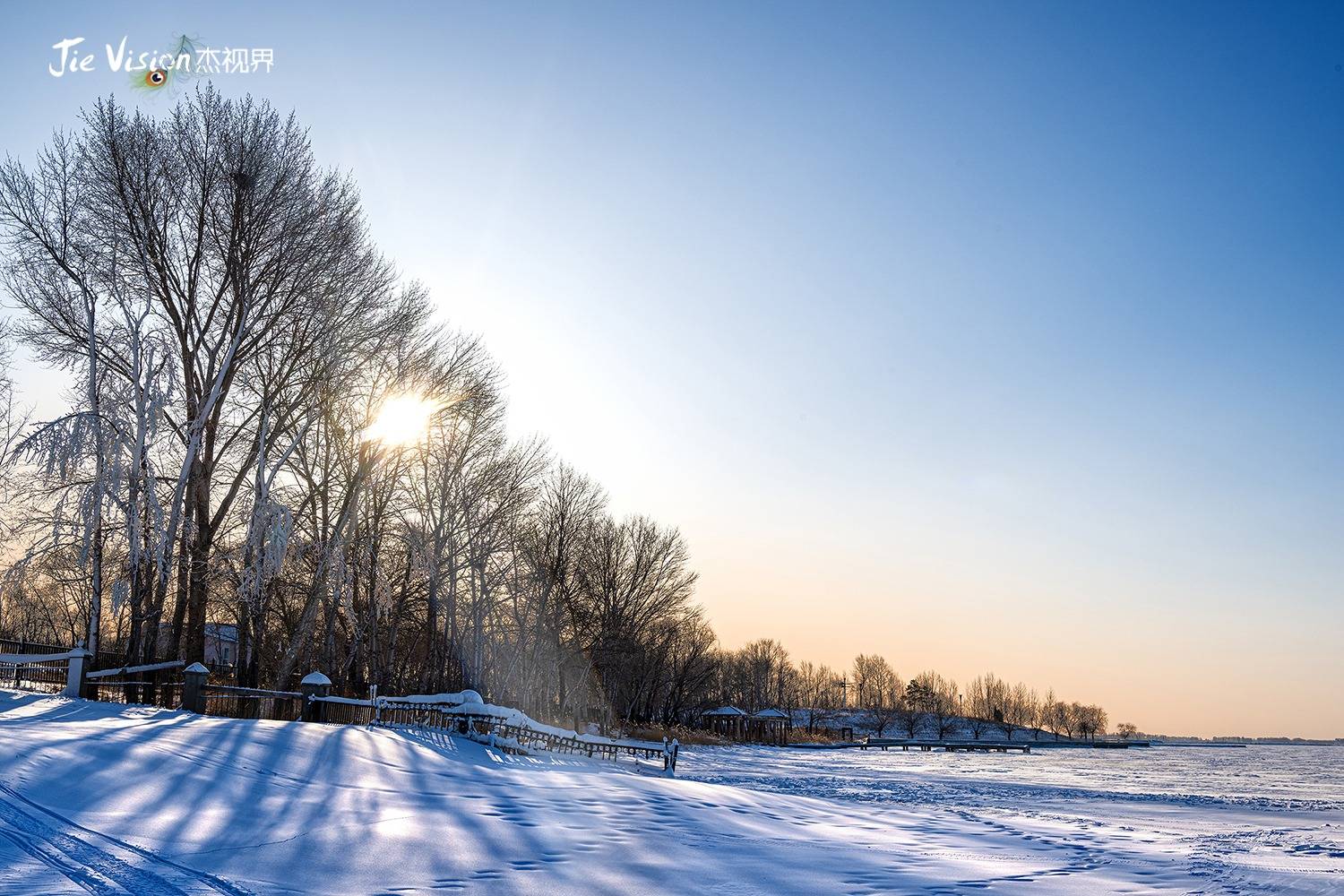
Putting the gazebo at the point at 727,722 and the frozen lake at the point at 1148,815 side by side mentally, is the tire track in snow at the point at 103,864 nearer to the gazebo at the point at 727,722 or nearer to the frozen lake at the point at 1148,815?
the frozen lake at the point at 1148,815

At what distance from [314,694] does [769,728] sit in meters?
77.2

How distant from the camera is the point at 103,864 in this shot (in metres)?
→ 5.48

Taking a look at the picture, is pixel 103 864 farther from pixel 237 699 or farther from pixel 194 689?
pixel 237 699

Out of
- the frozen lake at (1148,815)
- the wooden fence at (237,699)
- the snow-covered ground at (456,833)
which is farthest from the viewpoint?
the wooden fence at (237,699)

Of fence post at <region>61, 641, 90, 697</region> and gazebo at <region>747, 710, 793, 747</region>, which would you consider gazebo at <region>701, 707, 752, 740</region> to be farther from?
fence post at <region>61, 641, 90, 697</region>

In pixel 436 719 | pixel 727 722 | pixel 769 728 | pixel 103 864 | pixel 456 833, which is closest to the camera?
pixel 103 864

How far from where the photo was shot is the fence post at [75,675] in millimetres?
17406

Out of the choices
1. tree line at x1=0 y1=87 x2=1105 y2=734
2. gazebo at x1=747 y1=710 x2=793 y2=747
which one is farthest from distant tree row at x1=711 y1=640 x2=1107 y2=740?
tree line at x1=0 y1=87 x2=1105 y2=734

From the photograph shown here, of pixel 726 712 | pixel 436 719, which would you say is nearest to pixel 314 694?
pixel 436 719

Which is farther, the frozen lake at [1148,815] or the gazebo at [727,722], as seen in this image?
the gazebo at [727,722]

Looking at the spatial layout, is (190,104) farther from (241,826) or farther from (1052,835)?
(1052,835)

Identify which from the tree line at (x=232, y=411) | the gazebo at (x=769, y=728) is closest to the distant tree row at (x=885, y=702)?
the gazebo at (x=769, y=728)

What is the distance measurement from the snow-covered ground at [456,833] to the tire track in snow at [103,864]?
2 centimetres

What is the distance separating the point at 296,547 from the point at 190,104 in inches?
412
